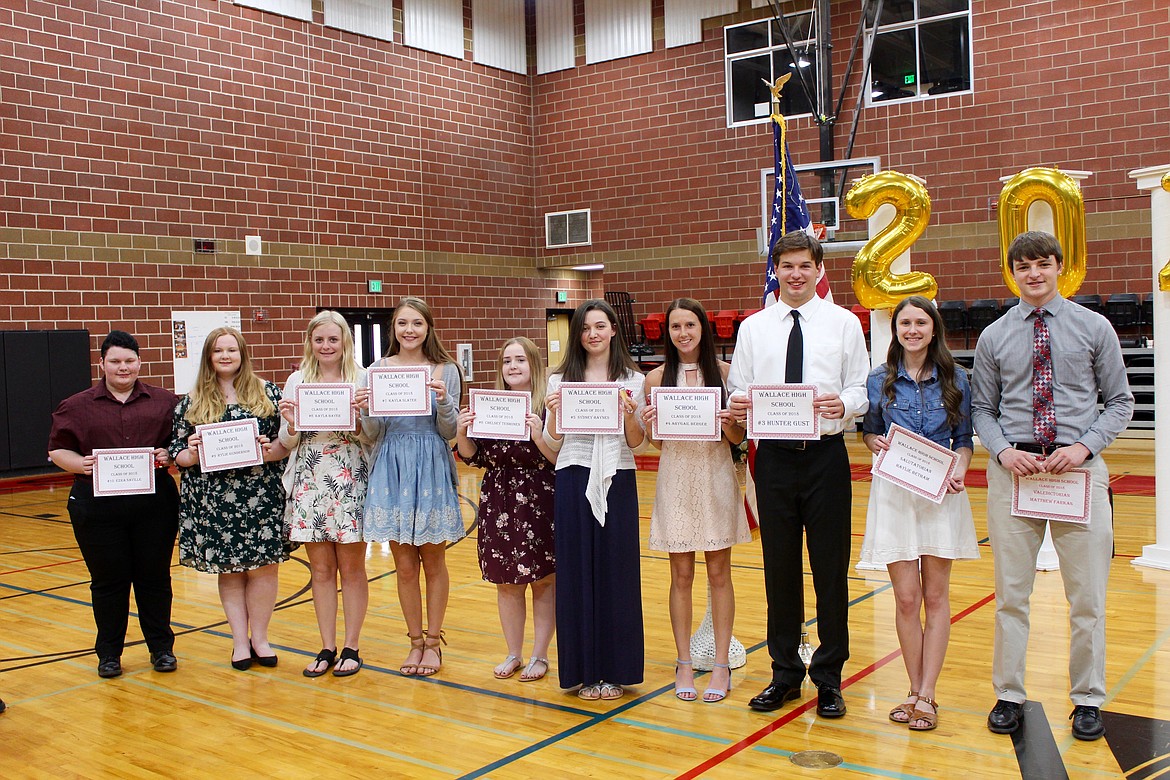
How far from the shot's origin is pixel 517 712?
3855 mm

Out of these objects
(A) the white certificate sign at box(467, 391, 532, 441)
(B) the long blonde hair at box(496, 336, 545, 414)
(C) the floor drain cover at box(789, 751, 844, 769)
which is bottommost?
(C) the floor drain cover at box(789, 751, 844, 769)

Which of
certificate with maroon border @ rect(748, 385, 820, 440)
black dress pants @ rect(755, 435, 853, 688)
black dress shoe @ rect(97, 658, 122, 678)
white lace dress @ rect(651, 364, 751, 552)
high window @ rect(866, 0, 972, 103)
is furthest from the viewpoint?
high window @ rect(866, 0, 972, 103)

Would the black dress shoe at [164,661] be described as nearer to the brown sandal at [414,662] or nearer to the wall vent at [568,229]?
the brown sandal at [414,662]

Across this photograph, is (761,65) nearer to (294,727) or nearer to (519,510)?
(519,510)

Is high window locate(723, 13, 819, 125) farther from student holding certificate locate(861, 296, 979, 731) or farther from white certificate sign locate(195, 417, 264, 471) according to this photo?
white certificate sign locate(195, 417, 264, 471)

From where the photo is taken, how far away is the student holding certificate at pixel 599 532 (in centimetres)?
385

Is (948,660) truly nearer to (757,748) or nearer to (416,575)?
(757,748)

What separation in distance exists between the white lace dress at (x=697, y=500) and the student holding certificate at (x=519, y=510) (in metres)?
0.50

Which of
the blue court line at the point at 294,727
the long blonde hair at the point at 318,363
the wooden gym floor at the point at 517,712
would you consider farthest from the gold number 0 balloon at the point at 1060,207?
the blue court line at the point at 294,727

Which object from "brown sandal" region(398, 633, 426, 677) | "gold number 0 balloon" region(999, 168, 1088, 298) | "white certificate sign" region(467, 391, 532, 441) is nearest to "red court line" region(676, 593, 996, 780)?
"white certificate sign" region(467, 391, 532, 441)

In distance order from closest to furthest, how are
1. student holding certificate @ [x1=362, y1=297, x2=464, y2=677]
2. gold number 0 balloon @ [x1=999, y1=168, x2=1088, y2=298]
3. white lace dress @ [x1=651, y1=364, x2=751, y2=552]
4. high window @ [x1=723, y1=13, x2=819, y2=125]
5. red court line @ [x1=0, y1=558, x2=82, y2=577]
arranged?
white lace dress @ [x1=651, y1=364, x2=751, y2=552], student holding certificate @ [x1=362, y1=297, x2=464, y2=677], gold number 0 balloon @ [x1=999, y1=168, x2=1088, y2=298], red court line @ [x1=0, y1=558, x2=82, y2=577], high window @ [x1=723, y1=13, x2=819, y2=125]

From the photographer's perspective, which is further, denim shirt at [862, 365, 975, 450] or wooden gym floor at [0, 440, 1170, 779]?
denim shirt at [862, 365, 975, 450]

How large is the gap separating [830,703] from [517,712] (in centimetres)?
116

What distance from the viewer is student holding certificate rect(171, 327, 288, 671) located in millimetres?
4359
